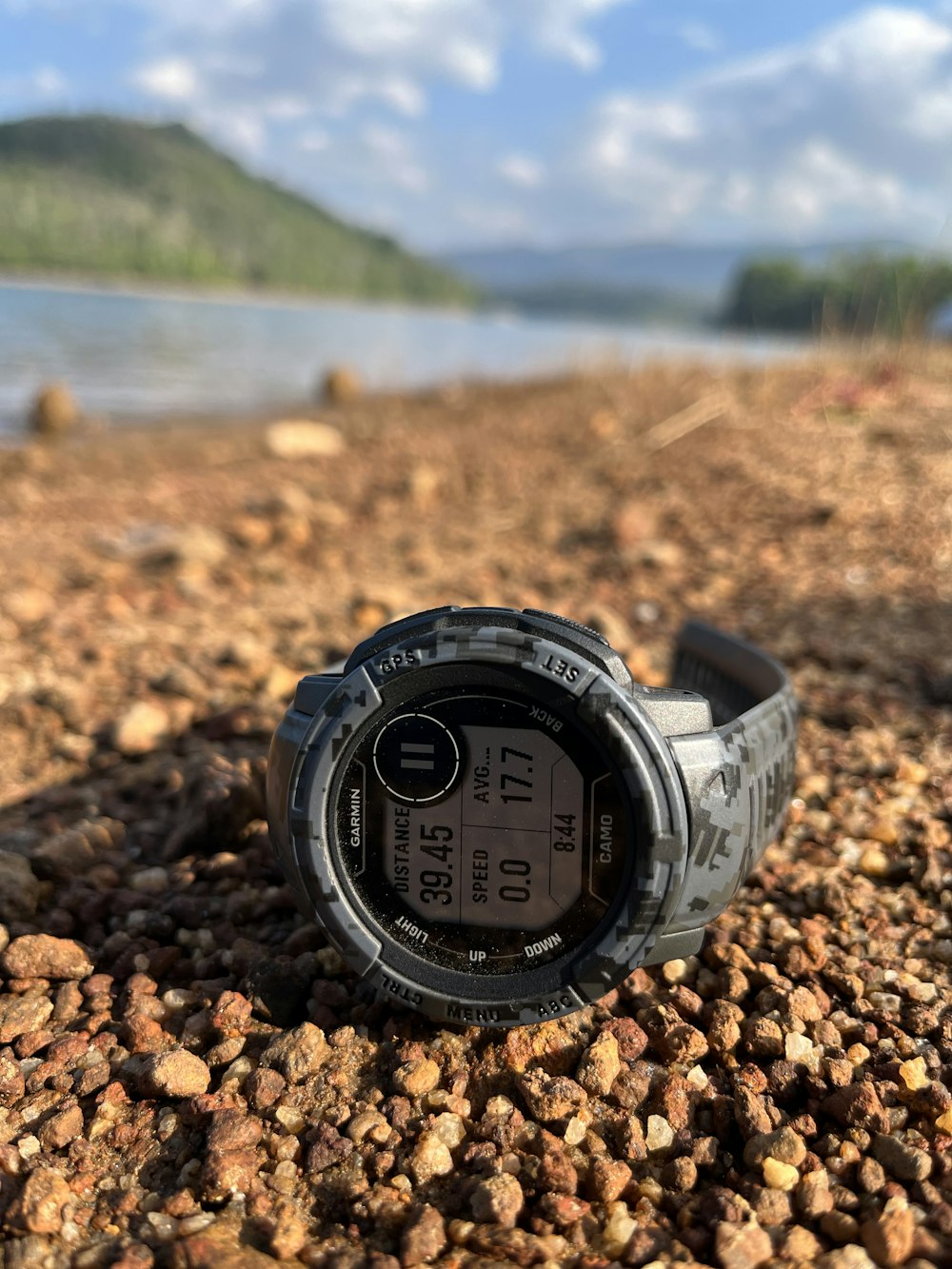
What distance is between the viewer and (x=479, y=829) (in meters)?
1.59

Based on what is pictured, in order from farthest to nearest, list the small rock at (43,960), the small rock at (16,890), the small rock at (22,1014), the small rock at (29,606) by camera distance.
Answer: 1. the small rock at (29,606)
2. the small rock at (16,890)
3. the small rock at (43,960)
4. the small rock at (22,1014)

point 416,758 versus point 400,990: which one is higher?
point 416,758

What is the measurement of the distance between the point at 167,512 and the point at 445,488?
203cm

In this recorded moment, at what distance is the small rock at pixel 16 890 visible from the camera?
2039 millimetres

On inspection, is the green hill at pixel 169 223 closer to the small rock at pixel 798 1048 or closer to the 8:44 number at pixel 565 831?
the 8:44 number at pixel 565 831

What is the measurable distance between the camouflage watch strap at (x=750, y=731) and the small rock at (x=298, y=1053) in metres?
0.79

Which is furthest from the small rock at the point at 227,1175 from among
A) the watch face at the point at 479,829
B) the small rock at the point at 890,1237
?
the small rock at the point at 890,1237

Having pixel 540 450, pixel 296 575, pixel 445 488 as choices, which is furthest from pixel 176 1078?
pixel 540 450

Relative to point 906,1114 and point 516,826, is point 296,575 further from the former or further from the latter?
point 906,1114

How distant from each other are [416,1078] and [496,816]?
45 cm

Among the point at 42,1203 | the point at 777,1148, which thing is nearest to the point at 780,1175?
the point at 777,1148

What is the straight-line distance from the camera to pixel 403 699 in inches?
61.3

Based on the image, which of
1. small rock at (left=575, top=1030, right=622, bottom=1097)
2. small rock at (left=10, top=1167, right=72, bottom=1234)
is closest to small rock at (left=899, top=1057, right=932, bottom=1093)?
small rock at (left=575, top=1030, right=622, bottom=1097)

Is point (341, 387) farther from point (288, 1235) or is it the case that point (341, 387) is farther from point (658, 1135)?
point (288, 1235)
